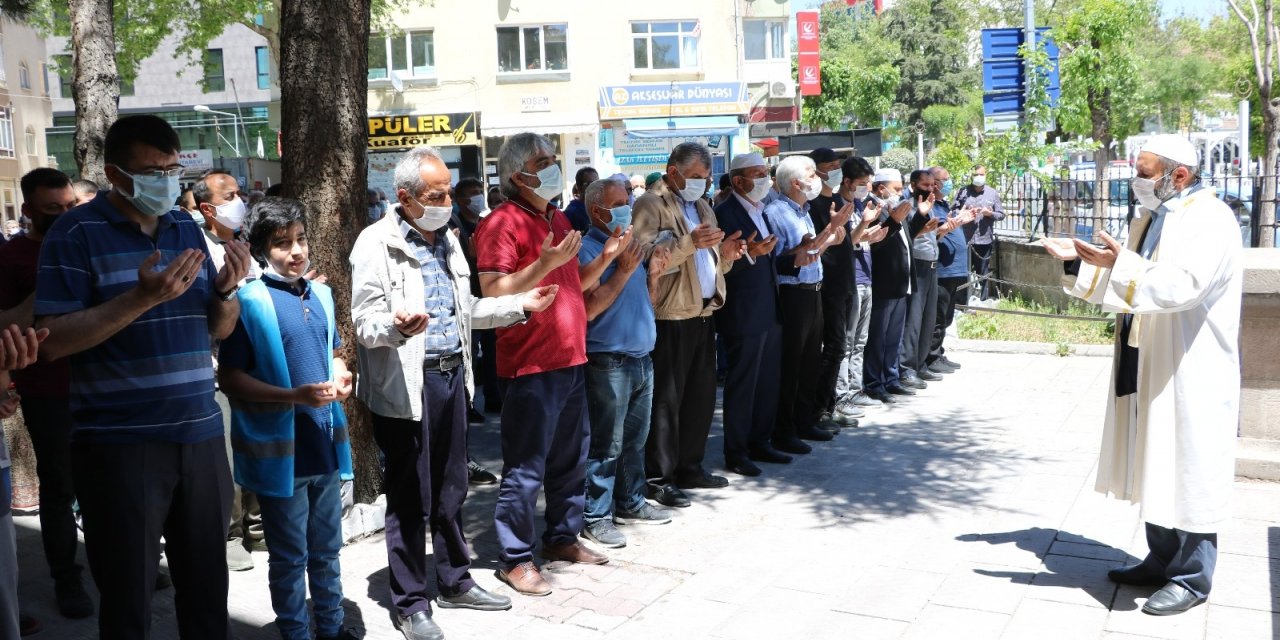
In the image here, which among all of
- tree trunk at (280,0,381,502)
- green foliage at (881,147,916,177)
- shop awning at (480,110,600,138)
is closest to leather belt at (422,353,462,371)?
tree trunk at (280,0,381,502)

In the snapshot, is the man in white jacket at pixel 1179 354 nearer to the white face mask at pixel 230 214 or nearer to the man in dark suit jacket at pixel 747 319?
the man in dark suit jacket at pixel 747 319

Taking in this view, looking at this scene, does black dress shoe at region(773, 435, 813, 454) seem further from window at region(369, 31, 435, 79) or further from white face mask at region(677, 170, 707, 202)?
window at region(369, 31, 435, 79)

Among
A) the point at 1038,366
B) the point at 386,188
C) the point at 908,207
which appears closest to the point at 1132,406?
the point at 908,207

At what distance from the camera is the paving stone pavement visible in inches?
199

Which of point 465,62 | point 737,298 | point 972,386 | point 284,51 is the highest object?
point 465,62

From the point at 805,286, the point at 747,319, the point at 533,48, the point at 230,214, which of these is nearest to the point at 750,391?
the point at 747,319

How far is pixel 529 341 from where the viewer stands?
210 inches

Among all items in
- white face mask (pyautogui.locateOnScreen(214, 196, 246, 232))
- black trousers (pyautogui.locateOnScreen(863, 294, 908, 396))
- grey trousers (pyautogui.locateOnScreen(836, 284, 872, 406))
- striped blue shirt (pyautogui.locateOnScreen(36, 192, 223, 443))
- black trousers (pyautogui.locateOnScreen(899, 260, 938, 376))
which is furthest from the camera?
Answer: black trousers (pyautogui.locateOnScreen(899, 260, 938, 376))

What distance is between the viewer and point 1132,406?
5.32m

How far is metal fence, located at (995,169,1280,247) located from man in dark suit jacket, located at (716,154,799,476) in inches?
258

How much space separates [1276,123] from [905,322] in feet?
31.4

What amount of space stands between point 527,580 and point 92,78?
5.87 metres

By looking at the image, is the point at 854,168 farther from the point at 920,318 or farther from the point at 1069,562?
the point at 1069,562

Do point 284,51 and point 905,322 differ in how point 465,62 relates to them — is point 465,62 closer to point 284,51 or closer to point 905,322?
point 905,322
